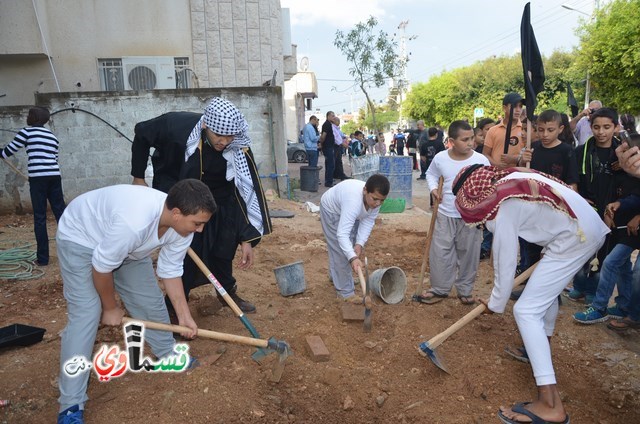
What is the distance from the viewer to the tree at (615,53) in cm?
1847

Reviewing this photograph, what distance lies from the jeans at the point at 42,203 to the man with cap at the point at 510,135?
15.7 ft

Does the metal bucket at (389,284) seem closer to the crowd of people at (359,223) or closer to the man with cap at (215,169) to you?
the crowd of people at (359,223)

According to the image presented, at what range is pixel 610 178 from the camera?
4.10 m

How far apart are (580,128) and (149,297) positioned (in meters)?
5.76

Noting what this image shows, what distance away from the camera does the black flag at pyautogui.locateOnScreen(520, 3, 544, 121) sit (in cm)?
428

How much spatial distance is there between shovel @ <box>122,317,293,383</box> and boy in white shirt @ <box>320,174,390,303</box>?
1033 mm

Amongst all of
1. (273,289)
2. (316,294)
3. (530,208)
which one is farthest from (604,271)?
(273,289)

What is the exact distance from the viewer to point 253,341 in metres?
3.10

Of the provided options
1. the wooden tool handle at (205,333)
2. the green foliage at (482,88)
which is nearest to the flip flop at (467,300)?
the wooden tool handle at (205,333)

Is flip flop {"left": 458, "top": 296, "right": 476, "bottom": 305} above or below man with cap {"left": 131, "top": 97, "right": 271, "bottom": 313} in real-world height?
below

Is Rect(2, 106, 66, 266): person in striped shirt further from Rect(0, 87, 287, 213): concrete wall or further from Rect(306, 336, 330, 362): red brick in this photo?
Rect(306, 336, 330, 362): red brick

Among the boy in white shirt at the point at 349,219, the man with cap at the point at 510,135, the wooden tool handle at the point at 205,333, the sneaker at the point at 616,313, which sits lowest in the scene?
the sneaker at the point at 616,313
